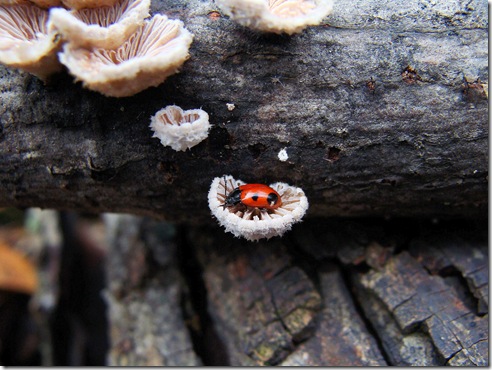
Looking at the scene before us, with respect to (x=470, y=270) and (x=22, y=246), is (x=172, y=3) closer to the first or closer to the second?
(x=470, y=270)

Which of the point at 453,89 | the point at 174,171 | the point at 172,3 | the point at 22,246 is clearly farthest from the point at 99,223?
the point at 453,89

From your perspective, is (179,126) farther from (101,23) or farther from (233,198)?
(101,23)

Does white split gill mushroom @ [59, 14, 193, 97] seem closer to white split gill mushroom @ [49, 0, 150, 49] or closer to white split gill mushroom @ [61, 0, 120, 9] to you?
white split gill mushroom @ [49, 0, 150, 49]

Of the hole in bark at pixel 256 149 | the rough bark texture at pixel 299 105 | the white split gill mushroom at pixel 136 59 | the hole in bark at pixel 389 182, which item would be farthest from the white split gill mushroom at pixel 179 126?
the hole in bark at pixel 389 182

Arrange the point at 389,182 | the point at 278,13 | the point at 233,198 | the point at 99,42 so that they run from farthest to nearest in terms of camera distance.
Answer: the point at 389,182 → the point at 233,198 → the point at 278,13 → the point at 99,42

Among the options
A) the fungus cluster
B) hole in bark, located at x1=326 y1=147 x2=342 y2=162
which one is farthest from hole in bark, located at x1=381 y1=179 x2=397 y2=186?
the fungus cluster

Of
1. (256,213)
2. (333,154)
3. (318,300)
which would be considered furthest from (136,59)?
(318,300)

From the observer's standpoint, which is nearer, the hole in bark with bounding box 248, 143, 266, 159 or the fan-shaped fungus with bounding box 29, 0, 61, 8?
the fan-shaped fungus with bounding box 29, 0, 61, 8
